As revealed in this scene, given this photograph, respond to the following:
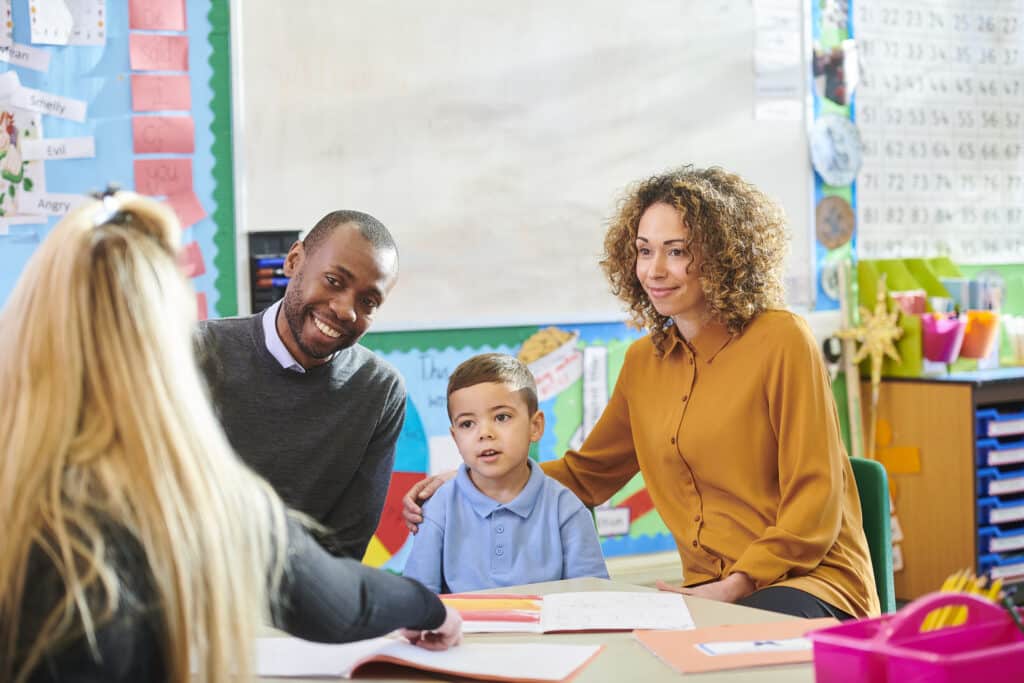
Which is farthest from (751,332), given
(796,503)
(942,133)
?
(942,133)

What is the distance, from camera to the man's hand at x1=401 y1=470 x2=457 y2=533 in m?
2.17

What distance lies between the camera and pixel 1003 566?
4070mm

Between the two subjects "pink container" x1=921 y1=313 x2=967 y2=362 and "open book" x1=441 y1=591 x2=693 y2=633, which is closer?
"open book" x1=441 y1=591 x2=693 y2=633

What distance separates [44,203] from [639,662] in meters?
2.11

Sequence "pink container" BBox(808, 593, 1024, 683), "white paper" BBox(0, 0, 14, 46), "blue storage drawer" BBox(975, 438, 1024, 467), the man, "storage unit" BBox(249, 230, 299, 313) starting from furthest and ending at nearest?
"blue storage drawer" BBox(975, 438, 1024, 467) → "storage unit" BBox(249, 230, 299, 313) → "white paper" BBox(0, 0, 14, 46) → the man → "pink container" BBox(808, 593, 1024, 683)

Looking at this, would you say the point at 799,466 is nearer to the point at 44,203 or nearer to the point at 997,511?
the point at 44,203

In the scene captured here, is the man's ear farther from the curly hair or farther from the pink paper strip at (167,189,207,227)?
the pink paper strip at (167,189,207,227)

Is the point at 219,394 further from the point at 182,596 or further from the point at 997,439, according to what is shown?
the point at 997,439

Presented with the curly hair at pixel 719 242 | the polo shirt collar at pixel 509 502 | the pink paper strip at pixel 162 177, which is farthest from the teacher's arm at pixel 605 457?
the pink paper strip at pixel 162 177

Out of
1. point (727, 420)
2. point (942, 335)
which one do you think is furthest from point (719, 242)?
point (942, 335)

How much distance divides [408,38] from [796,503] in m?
1.91

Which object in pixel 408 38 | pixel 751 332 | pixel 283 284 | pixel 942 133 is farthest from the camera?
pixel 942 133

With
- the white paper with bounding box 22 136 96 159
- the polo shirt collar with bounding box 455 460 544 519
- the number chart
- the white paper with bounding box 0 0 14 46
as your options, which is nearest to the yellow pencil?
the polo shirt collar with bounding box 455 460 544 519

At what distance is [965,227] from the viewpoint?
15.0ft
